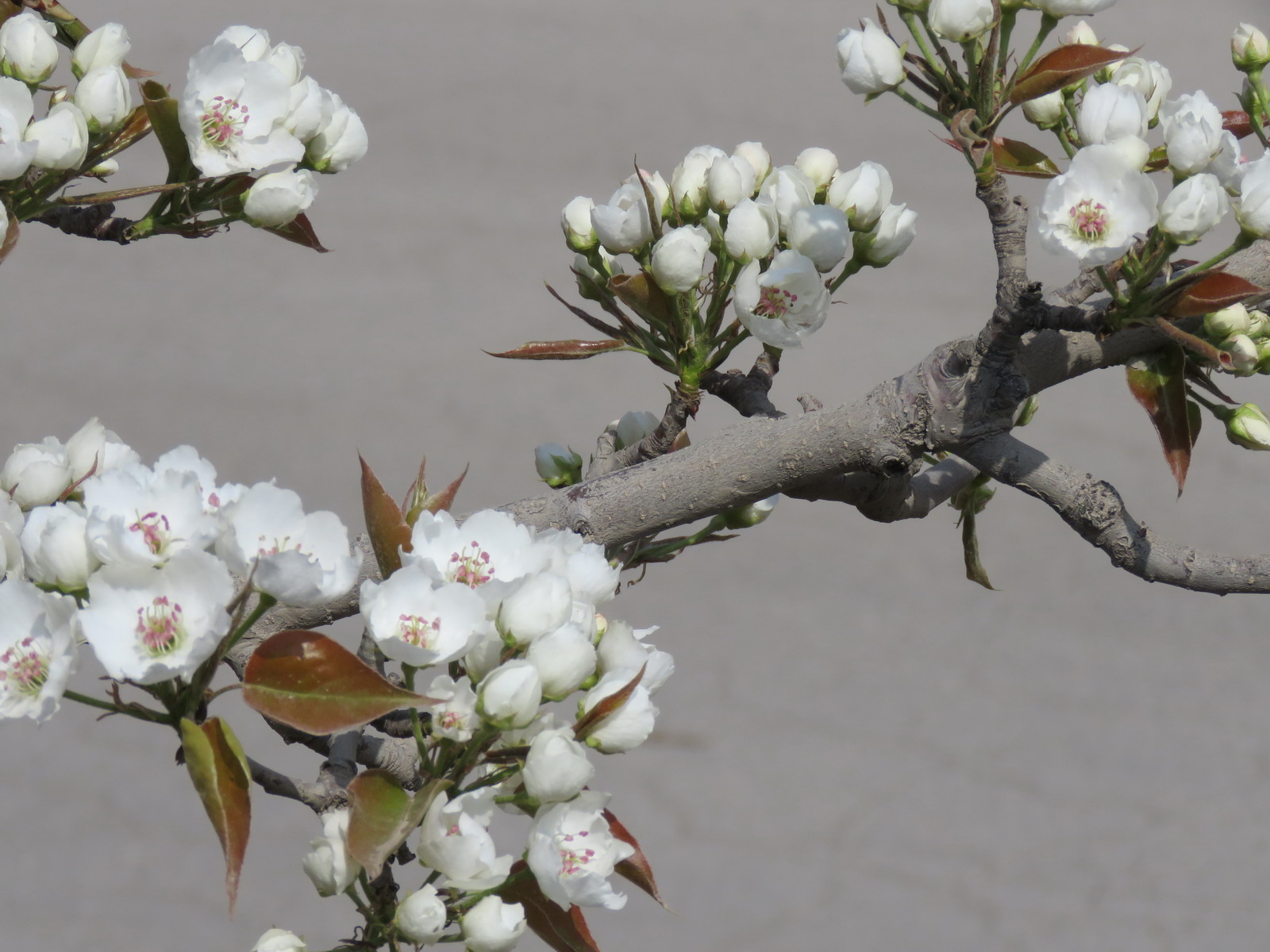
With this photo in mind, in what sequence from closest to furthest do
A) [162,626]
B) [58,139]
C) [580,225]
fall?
[162,626]
[58,139]
[580,225]

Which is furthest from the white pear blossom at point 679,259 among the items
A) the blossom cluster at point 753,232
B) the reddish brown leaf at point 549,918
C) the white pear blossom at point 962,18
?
the reddish brown leaf at point 549,918

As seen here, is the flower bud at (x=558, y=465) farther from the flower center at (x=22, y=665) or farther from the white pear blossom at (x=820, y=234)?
the flower center at (x=22, y=665)

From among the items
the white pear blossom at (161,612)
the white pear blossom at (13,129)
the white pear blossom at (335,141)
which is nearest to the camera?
the white pear blossom at (161,612)

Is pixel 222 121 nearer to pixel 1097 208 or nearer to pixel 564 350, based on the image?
pixel 564 350

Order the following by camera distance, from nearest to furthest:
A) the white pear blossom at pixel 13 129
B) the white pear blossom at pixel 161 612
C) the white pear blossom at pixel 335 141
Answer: the white pear blossom at pixel 161 612, the white pear blossom at pixel 13 129, the white pear blossom at pixel 335 141

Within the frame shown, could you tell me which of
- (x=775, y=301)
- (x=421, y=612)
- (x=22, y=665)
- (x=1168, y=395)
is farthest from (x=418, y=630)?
(x=1168, y=395)

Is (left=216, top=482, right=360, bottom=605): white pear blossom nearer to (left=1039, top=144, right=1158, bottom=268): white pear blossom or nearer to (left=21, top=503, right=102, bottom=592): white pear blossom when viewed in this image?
(left=21, top=503, right=102, bottom=592): white pear blossom

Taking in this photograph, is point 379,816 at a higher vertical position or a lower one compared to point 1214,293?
lower
